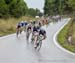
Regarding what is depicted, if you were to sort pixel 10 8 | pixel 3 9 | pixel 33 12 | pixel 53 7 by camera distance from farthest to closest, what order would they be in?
A: pixel 33 12 → pixel 53 7 → pixel 10 8 → pixel 3 9

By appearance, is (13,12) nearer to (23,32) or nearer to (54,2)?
(23,32)

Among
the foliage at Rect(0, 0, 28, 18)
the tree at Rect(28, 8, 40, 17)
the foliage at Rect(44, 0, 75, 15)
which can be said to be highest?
the foliage at Rect(0, 0, 28, 18)

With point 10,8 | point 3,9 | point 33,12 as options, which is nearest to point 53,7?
point 33,12

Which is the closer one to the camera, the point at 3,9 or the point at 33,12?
the point at 3,9

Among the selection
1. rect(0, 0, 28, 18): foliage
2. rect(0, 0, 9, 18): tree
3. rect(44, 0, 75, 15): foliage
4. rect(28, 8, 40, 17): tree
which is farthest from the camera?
rect(28, 8, 40, 17): tree

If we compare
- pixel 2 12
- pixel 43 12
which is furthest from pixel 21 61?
pixel 43 12

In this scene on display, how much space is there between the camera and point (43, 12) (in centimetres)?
13412

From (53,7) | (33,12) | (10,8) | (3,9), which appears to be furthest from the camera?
(33,12)

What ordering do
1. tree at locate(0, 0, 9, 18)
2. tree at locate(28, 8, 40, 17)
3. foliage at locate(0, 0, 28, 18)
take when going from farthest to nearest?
tree at locate(28, 8, 40, 17) < foliage at locate(0, 0, 28, 18) < tree at locate(0, 0, 9, 18)

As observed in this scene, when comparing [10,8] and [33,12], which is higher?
[10,8]

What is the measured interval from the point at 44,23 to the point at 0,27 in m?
20.6

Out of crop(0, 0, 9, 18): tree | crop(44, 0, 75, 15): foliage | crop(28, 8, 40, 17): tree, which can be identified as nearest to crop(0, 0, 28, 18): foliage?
crop(0, 0, 9, 18): tree

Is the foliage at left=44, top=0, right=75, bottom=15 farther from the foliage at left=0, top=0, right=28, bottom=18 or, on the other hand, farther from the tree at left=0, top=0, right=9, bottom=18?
the tree at left=0, top=0, right=9, bottom=18

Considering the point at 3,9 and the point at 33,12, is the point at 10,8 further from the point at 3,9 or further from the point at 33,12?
the point at 33,12
